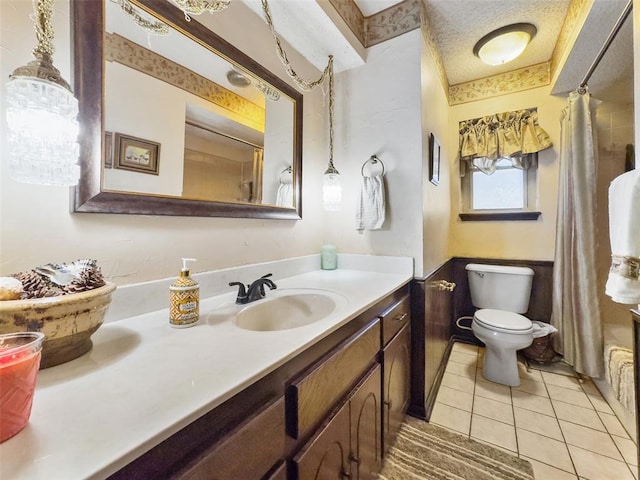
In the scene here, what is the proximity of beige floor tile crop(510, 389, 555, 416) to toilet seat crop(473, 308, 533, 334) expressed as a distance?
0.40 metres

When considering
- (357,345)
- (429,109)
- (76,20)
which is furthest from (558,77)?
(76,20)

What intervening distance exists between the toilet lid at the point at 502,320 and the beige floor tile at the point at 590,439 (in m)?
0.52

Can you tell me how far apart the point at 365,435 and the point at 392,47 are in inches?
77.2

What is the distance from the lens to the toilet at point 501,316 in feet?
5.61

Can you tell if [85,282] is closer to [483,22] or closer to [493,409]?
[493,409]

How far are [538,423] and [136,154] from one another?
2275 mm

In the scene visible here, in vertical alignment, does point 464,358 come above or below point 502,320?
below

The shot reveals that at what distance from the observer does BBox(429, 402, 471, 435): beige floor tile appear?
4.65 feet

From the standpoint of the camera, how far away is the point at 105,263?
0.76 metres

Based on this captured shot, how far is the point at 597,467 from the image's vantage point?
1.18 m

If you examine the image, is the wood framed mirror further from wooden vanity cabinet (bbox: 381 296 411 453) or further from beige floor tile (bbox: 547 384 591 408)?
beige floor tile (bbox: 547 384 591 408)

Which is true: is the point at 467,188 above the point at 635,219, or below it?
above

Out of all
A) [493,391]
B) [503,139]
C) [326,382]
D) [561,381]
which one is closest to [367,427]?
[326,382]

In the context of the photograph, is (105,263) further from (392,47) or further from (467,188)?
(467,188)
